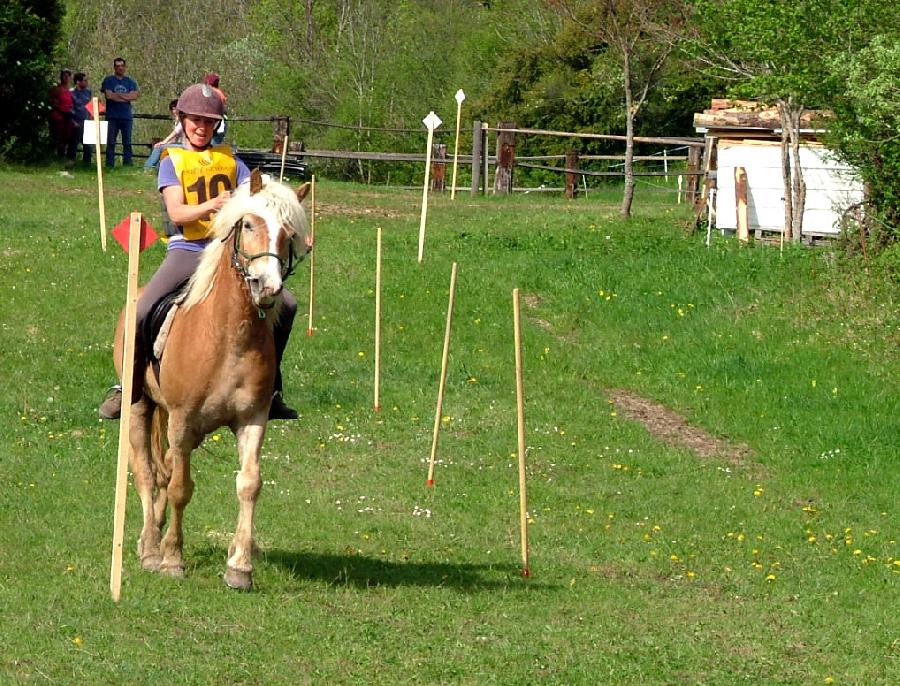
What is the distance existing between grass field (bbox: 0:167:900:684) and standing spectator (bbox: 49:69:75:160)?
266 inches

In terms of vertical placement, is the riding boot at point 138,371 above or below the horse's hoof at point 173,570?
above

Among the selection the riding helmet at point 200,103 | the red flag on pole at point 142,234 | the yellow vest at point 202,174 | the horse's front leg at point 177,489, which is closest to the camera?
the red flag on pole at point 142,234

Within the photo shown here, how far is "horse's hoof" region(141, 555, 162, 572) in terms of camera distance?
970 cm

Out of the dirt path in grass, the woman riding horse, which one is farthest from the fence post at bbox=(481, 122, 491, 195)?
the woman riding horse

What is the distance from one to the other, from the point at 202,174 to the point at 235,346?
128cm

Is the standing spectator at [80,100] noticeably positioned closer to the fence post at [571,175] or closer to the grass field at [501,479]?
the grass field at [501,479]

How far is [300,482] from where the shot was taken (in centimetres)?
1312

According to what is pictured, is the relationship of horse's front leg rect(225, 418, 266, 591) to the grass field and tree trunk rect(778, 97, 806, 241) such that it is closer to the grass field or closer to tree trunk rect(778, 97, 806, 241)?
the grass field

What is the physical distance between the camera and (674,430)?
16531mm

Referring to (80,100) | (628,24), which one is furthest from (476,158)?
(80,100)

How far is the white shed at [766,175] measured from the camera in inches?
1071

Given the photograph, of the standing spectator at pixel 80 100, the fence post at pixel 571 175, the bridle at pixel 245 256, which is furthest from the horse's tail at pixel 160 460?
the fence post at pixel 571 175

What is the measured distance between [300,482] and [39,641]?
530 cm

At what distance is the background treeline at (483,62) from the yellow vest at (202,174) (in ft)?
33.5
